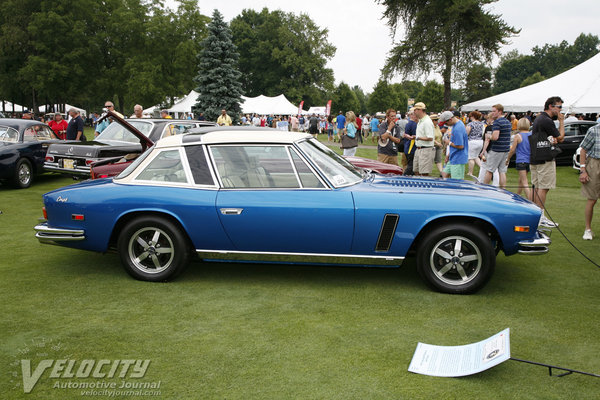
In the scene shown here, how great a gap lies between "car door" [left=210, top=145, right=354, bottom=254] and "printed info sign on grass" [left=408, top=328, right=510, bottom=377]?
1.43 m

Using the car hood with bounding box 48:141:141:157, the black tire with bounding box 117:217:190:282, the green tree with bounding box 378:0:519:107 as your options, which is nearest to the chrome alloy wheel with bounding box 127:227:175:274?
the black tire with bounding box 117:217:190:282

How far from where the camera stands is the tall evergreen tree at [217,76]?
27.1 metres

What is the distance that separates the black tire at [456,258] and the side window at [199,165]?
2.26 meters

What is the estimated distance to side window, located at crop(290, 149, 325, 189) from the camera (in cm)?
469

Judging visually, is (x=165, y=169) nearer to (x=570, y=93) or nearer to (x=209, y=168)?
(x=209, y=168)

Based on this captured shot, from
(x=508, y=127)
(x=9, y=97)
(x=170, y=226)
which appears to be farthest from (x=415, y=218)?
(x=9, y=97)

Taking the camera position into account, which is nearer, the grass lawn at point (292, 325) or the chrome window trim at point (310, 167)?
the grass lawn at point (292, 325)

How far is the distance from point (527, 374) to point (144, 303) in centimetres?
323

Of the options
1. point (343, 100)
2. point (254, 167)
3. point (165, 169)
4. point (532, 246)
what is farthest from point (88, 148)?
point (343, 100)

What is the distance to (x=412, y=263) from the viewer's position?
5.69 metres

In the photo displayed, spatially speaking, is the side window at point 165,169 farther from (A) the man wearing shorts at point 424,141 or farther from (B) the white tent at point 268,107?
(B) the white tent at point 268,107

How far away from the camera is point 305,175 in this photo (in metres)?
4.74

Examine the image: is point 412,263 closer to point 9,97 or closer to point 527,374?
point 527,374

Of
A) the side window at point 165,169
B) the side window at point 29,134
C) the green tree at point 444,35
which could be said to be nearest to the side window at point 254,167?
the side window at point 165,169
